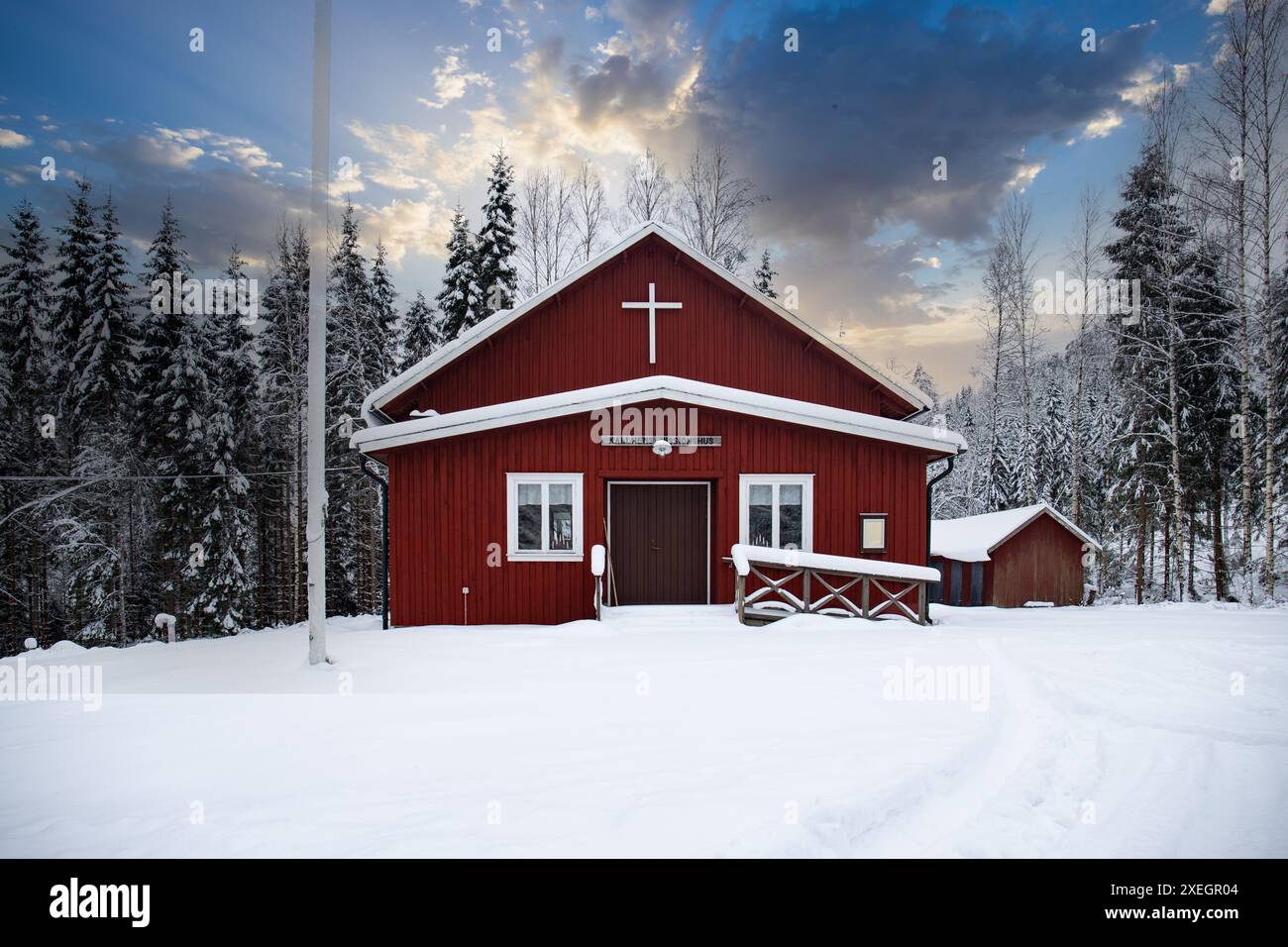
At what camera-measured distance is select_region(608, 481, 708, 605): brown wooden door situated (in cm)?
1165

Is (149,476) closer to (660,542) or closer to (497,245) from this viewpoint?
(497,245)

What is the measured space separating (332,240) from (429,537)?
17.9 meters

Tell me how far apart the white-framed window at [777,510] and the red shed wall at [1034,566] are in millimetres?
13111

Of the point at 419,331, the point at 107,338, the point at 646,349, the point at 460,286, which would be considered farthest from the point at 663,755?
the point at 419,331

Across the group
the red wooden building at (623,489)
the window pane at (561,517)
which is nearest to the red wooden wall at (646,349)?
the red wooden building at (623,489)

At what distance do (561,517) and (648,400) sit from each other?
2.64 meters

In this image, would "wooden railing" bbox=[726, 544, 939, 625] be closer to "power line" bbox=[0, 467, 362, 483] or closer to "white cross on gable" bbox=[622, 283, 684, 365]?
"white cross on gable" bbox=[622, 283, 684, 365]

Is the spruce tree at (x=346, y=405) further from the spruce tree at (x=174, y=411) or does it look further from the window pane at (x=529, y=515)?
the window pane at (x=529, y=515)

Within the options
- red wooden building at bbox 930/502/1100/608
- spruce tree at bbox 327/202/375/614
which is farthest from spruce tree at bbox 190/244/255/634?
red wooden building at bbox 930/502/1100/608

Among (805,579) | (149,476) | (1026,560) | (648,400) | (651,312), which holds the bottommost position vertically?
(1026,560)

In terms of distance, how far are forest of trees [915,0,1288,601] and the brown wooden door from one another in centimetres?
664

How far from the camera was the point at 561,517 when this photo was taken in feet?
35.3

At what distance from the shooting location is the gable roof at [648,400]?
10.2 metres
